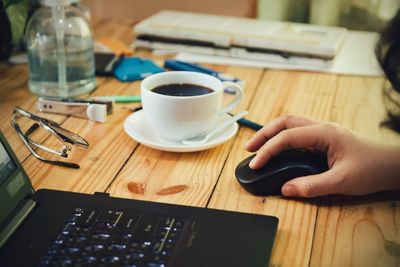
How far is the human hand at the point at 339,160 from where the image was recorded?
2.63 feet

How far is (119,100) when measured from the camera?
3.73ft

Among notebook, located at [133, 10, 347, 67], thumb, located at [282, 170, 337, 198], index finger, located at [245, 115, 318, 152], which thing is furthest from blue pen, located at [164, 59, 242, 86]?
thumb, located at [282, 170, 337, 198]

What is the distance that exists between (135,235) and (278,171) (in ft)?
0.77

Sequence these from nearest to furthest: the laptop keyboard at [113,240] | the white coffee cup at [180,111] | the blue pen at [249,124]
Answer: the laptop keyboard at [113,240] → the white coffee cup at [180,111] → the blue pen at [249,124]

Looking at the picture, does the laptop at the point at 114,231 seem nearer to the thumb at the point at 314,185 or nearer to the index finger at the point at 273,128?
the thumb at the point at 314,185

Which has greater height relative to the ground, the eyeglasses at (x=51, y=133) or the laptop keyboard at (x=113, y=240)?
the laptop keyboard at (x=113, y=240)

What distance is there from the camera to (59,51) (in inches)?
44.6

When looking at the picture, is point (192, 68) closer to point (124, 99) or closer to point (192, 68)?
point (192, 68)

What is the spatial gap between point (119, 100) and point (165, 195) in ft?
1.21

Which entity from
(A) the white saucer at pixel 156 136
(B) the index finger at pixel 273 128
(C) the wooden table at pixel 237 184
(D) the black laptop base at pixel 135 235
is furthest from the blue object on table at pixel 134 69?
(D) the black laptop base at pixel 135 235

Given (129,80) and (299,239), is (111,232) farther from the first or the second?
(129,80)

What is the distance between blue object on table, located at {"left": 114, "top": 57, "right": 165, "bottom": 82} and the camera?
1261 millimetres

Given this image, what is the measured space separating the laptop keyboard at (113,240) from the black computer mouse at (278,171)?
145 millimetres

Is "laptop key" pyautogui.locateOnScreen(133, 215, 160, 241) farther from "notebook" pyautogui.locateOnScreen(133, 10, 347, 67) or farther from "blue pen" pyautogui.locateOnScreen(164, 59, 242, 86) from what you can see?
"notebook" pyautogui.locateOnScreen(133, 10, 347, 67)
